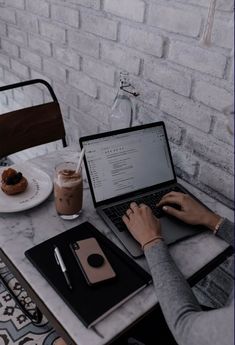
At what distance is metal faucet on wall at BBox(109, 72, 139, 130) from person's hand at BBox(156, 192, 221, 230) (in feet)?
1.38

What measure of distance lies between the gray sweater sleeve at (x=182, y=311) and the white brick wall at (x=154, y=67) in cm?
42

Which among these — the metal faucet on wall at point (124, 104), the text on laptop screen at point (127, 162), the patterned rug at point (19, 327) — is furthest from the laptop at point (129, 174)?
the patterned rug at point (19, 327)

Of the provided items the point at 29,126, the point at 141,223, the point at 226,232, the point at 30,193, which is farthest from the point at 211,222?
the point at 29,126

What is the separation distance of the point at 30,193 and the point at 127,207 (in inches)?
10.9

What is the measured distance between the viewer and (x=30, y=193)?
1021 mm

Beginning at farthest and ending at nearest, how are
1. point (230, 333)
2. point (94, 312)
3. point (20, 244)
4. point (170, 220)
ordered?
point (170, 220) < point (20, 244) < point (94, 312) < point (230, 333)

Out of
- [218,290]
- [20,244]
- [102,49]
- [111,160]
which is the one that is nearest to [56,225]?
[20,244]

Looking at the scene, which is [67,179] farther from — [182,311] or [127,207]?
[182,311]

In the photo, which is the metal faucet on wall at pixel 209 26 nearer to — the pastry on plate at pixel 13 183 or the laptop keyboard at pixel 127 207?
the laptop keyboard at pixel 127 207

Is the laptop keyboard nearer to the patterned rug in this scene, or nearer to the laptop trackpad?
the laptop trackpad

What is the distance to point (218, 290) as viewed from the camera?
1.27 meters

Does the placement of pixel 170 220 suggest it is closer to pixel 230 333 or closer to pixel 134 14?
pixel 230 333

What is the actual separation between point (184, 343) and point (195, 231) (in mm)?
329

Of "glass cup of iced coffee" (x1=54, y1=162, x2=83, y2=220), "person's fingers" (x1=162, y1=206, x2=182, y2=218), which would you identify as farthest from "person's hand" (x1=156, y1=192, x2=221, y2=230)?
"glass cup of iced coffee" (x1=54, y1=162, x2=83, y2=220)
